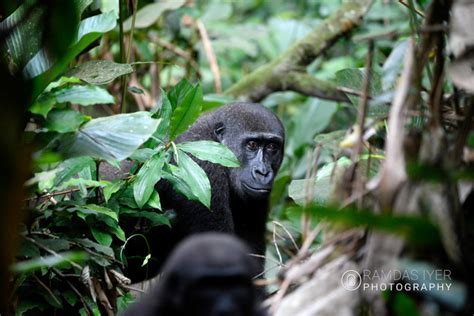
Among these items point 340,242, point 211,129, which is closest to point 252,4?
point 211,129

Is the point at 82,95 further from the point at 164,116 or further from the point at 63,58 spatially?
the point at 164,116

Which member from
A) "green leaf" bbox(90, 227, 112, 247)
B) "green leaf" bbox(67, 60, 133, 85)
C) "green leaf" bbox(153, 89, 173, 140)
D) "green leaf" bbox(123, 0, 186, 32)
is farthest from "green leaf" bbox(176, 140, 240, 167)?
"green leaf" bbox(123, 0, 186, 32)

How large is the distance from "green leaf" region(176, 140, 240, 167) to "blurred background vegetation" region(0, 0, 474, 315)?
13 centimetres

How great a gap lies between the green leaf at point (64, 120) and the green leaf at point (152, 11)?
12.6ft

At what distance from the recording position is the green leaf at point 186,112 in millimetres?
4738

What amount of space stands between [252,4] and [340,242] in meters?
10.8

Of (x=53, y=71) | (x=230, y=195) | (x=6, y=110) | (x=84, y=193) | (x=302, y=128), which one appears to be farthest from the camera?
(x=302, y=128)

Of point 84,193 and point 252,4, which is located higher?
point 84,193

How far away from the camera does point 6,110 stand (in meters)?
2.46

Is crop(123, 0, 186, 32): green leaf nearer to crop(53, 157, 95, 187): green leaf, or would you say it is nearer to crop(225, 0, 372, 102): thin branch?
crop(225, 0, 372, 102): thin branch

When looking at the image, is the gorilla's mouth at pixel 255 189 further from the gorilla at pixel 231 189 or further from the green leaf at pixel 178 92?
the green leaf at pixel 178 92

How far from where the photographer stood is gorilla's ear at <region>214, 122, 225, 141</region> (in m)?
6.02

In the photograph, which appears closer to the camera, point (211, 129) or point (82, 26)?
point (82, 26)

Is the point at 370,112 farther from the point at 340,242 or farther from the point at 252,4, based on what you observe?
the point at 252,4
